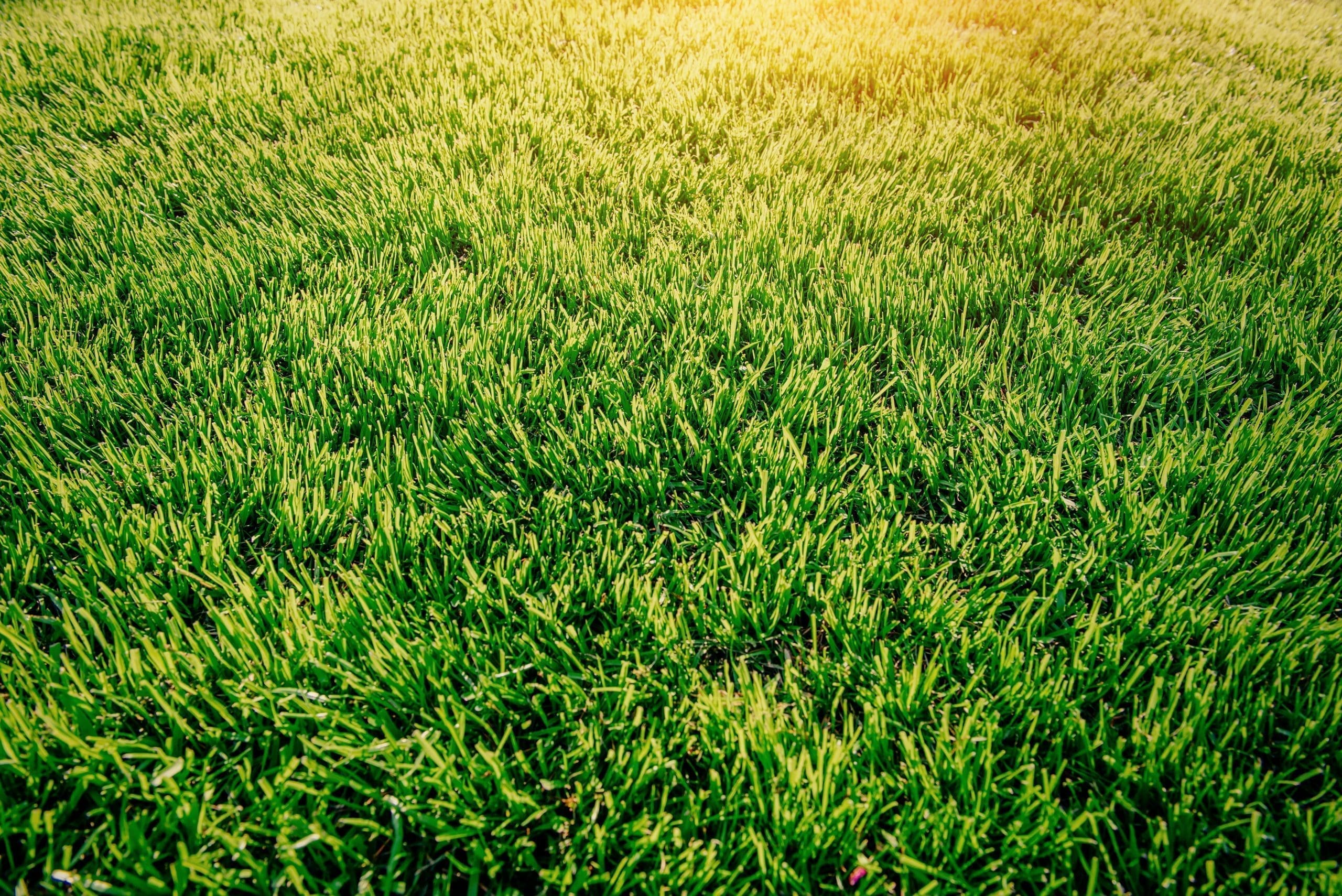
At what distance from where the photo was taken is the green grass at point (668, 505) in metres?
0.87

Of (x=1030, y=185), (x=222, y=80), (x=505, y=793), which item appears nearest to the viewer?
(x=505, y=793)

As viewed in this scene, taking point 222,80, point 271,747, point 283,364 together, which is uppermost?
point 222,80

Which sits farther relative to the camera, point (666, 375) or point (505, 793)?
point (666, 375)

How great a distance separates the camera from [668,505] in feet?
4.39

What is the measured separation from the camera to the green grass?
0.87 metres

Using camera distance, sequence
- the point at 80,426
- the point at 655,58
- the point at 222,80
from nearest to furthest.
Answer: the point at 80,426, the point at 222,80, the point at 655,58

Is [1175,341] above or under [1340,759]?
above

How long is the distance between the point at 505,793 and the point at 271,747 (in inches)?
15.0

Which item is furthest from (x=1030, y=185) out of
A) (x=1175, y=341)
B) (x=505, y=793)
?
(x=505, y=793)

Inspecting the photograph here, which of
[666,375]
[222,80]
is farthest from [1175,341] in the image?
[222,80]

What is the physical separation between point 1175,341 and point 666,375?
135 cm

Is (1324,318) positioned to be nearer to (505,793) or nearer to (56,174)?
(505,793)

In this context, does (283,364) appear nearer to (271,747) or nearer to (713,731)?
(271,747)

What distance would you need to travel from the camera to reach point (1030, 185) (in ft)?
7.24
